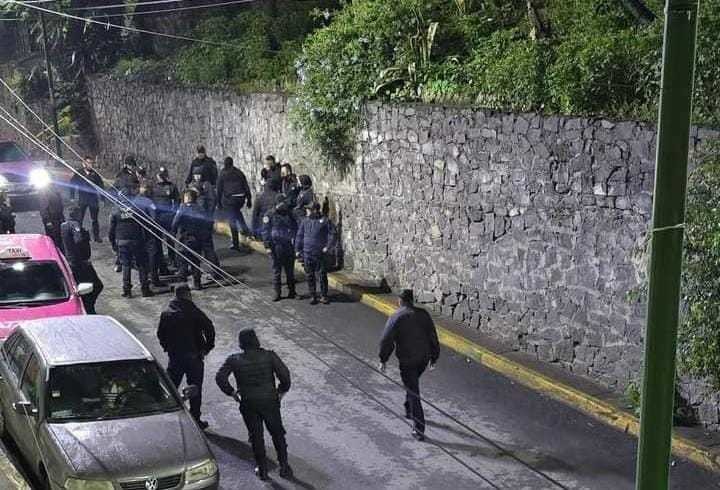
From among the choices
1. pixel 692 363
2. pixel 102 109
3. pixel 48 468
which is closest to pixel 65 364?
pixel 48 468

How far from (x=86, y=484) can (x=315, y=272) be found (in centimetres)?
827

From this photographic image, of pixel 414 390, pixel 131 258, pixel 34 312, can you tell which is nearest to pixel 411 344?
pixel 414 390

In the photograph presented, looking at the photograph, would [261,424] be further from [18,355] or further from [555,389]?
[555,389]

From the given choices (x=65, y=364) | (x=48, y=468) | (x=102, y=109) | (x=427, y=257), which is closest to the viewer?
(x=48, y=468)

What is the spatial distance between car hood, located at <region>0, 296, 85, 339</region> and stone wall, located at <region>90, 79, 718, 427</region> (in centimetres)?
517

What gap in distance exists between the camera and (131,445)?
9.01 meters

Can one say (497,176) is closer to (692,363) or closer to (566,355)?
(566,355)

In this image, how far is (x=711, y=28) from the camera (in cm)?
1041

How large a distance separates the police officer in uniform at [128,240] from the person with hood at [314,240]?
102 inches

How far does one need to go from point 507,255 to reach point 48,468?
688cm

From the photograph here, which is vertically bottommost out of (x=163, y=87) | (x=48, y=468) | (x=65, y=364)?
(x=48, y=468)

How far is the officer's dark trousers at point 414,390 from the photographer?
11141 millimetres

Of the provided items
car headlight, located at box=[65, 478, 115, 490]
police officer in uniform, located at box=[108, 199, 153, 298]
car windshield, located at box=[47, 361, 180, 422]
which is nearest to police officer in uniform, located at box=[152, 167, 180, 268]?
police officer in uniform, located at box=[108, 199, 153, 298]

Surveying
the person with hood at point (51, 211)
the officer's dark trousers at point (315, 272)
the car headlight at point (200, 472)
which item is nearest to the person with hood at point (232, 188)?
the person with hood at point (51, 211)
